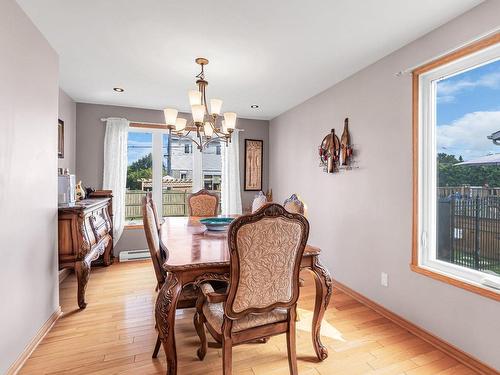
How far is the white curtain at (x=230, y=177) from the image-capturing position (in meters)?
4.77

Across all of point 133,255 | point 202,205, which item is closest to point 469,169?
point 202,205

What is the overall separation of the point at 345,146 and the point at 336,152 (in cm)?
19

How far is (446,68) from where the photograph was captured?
205cm

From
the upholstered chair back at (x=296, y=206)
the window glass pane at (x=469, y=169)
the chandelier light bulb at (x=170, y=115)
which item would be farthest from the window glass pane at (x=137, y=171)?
the window glass pane at (x=469, y=169)

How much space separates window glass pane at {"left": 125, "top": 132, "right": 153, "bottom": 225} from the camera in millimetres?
4434

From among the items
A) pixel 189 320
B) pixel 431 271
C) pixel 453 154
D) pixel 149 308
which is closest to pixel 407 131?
pixel 453 154

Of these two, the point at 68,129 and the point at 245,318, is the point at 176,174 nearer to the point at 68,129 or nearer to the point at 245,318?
the point at 68,129

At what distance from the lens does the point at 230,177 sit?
188 inches

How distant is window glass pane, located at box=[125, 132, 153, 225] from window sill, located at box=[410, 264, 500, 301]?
3879mm

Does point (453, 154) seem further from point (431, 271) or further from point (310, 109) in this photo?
point (310, 109)

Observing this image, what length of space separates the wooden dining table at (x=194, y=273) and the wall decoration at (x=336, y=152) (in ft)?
4.71

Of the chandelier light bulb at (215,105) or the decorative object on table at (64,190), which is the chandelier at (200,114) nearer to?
the chandelier light bulb at (215,105)

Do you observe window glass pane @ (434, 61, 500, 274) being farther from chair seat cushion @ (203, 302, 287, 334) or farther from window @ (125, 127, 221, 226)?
window @ (125, 127, 221, 226)

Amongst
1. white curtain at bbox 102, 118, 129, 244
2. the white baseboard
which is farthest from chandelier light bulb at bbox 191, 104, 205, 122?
white curtain at bbox 102, 118, 129, 244
